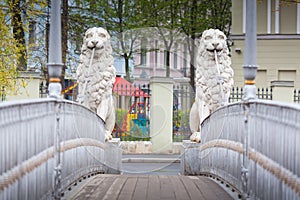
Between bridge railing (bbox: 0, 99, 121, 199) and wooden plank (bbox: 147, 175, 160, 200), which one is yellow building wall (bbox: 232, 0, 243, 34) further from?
bridge railing (bbox: 0, 99, 121, 199)

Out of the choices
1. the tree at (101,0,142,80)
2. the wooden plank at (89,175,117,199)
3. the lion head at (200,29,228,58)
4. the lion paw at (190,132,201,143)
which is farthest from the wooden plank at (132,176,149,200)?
the tree at (101,0,142,80)

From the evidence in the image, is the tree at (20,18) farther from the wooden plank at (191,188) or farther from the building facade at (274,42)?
the wooden plank at (191,188)

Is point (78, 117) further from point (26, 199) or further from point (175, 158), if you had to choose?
point (175, 158)

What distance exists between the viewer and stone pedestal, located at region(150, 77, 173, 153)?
23.4m

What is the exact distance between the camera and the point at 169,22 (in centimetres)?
3512

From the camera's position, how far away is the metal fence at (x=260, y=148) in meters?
5.48

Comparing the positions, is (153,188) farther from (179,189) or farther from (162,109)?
(162,109)

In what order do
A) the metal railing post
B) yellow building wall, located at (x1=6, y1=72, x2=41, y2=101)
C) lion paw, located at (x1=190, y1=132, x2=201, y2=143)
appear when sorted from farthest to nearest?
yellow building wall, located at (x1=6, y1=72, x2=41, y2=101) → lion paw, located at (x1=190, y1=132, x2=201, y2=143) → the metal railing post

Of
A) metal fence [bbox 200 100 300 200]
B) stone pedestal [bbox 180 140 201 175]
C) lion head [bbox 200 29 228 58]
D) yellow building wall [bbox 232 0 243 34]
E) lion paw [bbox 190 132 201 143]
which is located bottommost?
stone pedestal [bbox 180 140 201 175]

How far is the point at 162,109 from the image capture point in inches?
944

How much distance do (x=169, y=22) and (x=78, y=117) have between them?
25.8 metres

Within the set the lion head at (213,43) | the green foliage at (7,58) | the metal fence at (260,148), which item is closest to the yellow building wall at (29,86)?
the green foliage at (7,58)

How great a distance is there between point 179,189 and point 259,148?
9.50 ft

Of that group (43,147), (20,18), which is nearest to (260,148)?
(43,147)
